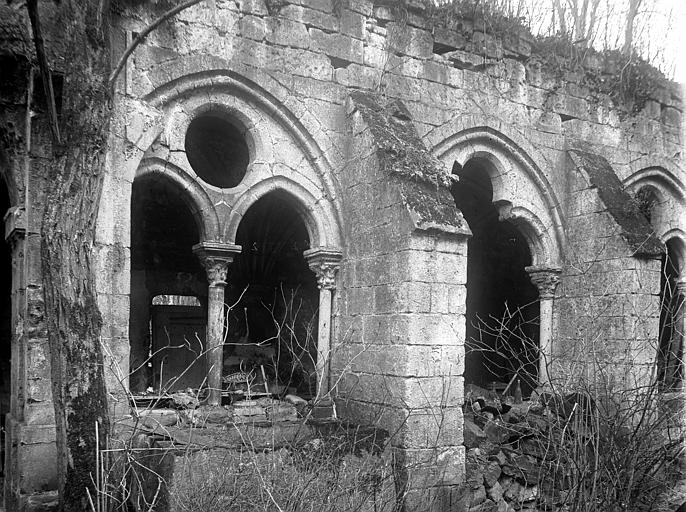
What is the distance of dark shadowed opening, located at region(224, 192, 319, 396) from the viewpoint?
8898 mm

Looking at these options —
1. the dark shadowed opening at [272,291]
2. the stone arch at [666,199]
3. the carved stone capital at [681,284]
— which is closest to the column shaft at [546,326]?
the stone arch at [666,199]

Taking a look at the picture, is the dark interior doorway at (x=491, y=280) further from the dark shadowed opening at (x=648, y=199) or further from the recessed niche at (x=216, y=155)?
the recessed niche at (x=216, y=155)

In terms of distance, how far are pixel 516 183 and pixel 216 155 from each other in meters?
3.80

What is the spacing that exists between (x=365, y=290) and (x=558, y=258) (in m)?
2.93

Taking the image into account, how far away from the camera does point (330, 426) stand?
5367 millimetres

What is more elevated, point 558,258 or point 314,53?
point 314,53

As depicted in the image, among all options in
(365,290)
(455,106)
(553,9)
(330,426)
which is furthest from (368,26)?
(553,9)

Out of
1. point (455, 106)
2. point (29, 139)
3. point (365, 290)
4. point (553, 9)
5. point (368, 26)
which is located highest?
point (553, 9)

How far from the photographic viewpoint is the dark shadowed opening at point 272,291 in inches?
350

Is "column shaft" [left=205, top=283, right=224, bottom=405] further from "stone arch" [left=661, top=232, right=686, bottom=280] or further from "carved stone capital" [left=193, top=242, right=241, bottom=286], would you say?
"stone arch" [left=661, top=232, right=686, bottom=280]

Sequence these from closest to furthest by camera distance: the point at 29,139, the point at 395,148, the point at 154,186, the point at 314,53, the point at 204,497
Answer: the point at 204,497, the point at 29,139, the point at 395,148, the point at 314,53, the point at 154,186

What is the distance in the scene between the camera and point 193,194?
18.9 feet

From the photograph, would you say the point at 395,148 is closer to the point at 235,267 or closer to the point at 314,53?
the point at 314,53

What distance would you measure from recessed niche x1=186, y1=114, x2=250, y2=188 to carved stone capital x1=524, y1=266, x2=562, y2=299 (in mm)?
3767
